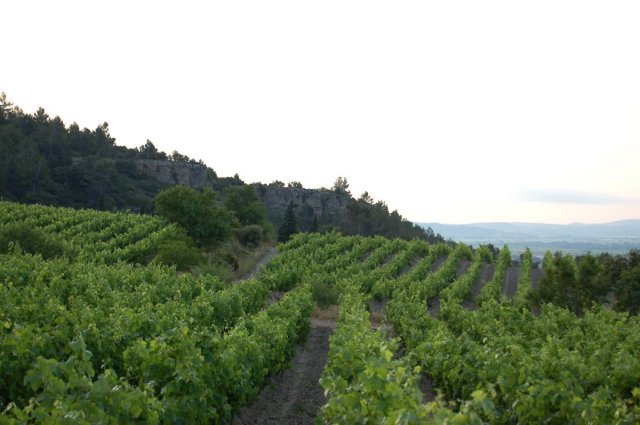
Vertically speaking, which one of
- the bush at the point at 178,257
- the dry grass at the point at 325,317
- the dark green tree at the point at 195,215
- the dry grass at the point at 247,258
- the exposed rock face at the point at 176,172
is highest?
the exposed rock face at the point at 176,172

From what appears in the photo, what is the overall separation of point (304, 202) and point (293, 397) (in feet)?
267

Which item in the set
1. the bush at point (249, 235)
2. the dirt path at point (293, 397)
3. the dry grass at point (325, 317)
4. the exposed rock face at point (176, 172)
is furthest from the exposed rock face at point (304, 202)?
the dirt path at point (293, 397)

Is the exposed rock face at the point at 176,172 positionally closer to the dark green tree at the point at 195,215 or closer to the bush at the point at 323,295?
the dark green tree at the point at 195,215

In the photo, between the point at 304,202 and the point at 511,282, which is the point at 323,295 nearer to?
the point at 511,282

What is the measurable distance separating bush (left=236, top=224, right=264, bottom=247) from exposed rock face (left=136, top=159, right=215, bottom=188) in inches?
1538

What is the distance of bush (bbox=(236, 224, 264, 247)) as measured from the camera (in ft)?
152

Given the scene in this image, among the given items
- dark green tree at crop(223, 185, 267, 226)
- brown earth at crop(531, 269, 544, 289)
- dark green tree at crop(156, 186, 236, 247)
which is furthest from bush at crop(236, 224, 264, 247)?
brown earth at crop(531, 269, 544, 289)

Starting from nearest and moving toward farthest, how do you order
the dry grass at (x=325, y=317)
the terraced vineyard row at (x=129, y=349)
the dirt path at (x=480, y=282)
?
the terraced vineyard row at (x=129, y=349) → the dry grass at (x=325, y=317) → the dirt path at (x=480, y=282)

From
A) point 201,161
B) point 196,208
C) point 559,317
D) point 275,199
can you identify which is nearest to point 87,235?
point 196,208

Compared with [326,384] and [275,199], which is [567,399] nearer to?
[326,384]

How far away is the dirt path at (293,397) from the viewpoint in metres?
10.4

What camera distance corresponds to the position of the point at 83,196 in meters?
67.6

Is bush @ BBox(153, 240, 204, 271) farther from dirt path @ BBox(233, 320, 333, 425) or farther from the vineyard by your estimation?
dirt path @ BBox(233, 320, 333, 425)

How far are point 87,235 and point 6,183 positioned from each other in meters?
34.8
